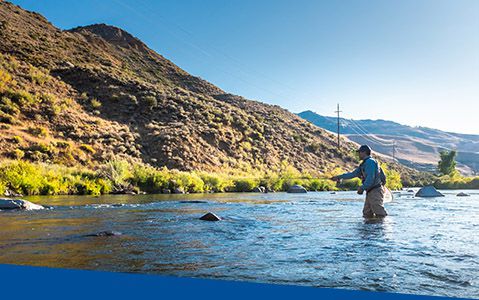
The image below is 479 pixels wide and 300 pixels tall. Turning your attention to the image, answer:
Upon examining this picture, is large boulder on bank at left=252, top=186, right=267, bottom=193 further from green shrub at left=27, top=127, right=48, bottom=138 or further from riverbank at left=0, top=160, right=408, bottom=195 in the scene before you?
green shrub at left=27, top=127, right=48, bottom=138

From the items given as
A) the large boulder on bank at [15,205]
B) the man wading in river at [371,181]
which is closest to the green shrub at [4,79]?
the large boulder on bank at [15,205]

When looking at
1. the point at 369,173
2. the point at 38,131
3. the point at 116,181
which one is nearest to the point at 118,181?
the point at 116,181

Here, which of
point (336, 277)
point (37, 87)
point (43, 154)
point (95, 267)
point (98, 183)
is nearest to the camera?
point (336, 277)

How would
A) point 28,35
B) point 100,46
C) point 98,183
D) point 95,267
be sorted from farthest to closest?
point 100,46 → point 28,35 → point 98,183 → point 95,267

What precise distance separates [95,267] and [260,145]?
1776 inches

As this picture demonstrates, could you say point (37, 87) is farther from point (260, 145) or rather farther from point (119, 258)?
point (119, 258)

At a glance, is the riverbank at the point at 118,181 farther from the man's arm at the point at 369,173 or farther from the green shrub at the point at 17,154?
the man's arm at the point at 369,173

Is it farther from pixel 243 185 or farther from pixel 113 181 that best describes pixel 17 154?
Answer: pixel 243 185

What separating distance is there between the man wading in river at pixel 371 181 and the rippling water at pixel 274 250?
54 cm

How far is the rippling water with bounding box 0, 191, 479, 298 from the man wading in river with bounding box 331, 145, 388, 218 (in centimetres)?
54

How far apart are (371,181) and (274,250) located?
3780 mm

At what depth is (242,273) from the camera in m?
4.82

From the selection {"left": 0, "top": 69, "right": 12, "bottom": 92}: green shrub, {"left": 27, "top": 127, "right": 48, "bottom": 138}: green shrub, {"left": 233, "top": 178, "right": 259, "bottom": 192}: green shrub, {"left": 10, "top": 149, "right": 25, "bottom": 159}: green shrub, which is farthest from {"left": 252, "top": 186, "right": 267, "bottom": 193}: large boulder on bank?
{"left": 0, "top": 69, "right": 12, "bottom": 92}: green shrub

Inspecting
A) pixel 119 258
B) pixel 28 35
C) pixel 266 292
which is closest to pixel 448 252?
pixel 119 258
